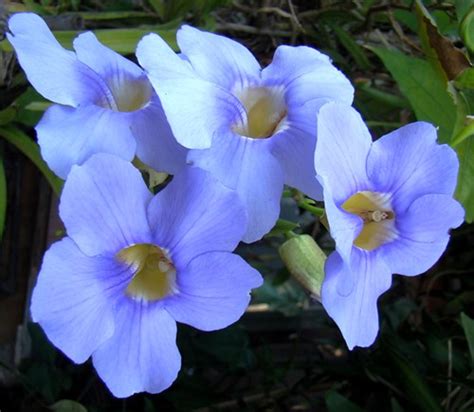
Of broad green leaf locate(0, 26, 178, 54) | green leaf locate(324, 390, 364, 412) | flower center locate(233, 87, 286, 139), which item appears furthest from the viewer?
green leaf locate(324, 390, 364, 412)

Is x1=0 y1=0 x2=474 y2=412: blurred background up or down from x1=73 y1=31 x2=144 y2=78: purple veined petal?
down

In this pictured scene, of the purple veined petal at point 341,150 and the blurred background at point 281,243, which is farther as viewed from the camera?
the blurred background at point 281,243

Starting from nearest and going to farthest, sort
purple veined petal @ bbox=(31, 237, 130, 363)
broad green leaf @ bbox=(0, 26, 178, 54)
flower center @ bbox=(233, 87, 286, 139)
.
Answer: purple veined petal @ bbox=(31, 237, 130, 363)
flower center @ bbox=(233, 87, 286, 139)
broad green leaf @ bbox=(0, 26, 178, 54)

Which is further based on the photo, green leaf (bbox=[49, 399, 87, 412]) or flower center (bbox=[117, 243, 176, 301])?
green leaf (bbox=[49, 399, 87, 412])

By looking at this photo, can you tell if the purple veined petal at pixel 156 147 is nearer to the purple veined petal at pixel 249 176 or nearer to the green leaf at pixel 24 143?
the purple veined petal at pixel 249 176

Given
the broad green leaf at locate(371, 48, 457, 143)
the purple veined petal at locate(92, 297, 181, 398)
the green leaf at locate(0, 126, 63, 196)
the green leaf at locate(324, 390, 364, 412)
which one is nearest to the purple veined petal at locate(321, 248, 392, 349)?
the purple veined petal at locate(92, 297, 181, 398)

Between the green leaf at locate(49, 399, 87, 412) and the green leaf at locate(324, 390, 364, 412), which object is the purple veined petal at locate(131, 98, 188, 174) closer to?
the green leaf at locate(49, 399, 87, 412)

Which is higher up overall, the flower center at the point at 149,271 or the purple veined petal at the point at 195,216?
the purple veined petal at the point at 195,216

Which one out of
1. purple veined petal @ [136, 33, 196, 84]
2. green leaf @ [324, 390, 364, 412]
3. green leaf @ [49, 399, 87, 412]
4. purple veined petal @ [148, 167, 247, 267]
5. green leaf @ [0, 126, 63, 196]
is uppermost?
purple veined petal @ [136, 33, 196, 84]

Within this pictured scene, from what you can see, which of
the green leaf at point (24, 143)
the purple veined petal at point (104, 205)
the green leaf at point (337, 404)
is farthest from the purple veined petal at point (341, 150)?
the green leaf at point (337, 404)

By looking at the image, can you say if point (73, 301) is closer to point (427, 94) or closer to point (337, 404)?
point (427, 94)
